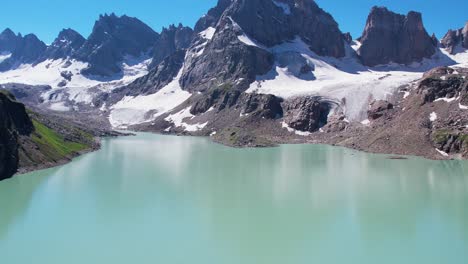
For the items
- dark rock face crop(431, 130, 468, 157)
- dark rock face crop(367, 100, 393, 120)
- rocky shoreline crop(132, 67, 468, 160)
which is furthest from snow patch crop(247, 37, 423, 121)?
dark rock face crop(431, 130, 468, 157)

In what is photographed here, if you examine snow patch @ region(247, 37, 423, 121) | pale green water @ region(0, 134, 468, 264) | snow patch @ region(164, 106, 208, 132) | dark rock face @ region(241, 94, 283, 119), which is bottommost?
pale green water @ region(0, 134, 468, 264)

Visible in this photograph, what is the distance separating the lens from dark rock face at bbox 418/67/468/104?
10394 cm

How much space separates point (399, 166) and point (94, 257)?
5892cm

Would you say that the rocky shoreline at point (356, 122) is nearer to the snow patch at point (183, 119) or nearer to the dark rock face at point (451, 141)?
the dark rock face at point (451, 141)

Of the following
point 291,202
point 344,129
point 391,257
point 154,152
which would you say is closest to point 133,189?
point 291,202

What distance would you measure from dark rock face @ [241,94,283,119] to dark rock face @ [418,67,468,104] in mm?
48752

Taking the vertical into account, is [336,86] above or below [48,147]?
above

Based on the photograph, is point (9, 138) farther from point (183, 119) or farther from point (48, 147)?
point (183, 119)

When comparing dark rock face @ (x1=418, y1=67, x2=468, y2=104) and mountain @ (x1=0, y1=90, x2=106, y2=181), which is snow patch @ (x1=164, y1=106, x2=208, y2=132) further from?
dark rock face @ (x1=418, y1=67, x2=468, y2=104)

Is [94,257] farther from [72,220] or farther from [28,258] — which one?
[72,220]

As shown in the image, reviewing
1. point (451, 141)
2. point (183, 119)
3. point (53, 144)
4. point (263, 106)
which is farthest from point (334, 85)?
point (53, 144)

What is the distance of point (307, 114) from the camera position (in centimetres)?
13762

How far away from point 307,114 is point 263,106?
17.8m

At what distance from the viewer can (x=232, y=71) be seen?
193 meters
